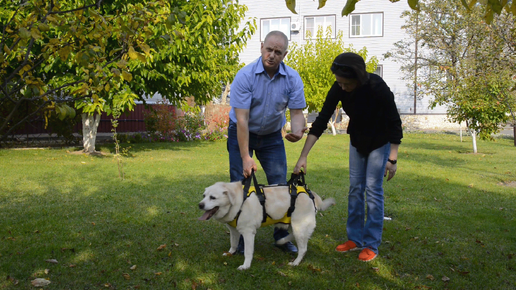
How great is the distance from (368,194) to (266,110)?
1.37 meters

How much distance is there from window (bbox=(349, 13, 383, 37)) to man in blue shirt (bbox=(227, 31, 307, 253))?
29.2 meters

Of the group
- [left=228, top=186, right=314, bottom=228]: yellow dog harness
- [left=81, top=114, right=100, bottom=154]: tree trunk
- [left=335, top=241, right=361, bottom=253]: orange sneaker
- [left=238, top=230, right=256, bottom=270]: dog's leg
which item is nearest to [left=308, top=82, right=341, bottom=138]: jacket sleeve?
[left=228, top=186, right=314, bottom=228]: yellow dog harness

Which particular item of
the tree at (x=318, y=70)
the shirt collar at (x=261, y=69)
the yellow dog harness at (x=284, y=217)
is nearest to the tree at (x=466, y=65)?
the shirt collar at (x=261, y=69)

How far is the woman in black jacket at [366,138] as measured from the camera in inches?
167

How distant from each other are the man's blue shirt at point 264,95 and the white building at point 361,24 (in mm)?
27915

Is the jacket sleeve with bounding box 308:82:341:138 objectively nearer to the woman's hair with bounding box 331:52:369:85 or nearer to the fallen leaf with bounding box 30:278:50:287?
the woman's hair with bounding box 331:52:369:85

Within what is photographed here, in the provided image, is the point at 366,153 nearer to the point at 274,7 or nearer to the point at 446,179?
the point at 446,179

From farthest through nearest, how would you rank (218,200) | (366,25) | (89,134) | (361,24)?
(361,24)
(366,25)
(89,134)
(218,200)

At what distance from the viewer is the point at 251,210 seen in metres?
4.07

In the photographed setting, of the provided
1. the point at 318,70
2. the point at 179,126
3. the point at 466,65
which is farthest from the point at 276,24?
the point at 466,65

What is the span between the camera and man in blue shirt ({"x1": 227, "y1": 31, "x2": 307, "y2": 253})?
4098mm

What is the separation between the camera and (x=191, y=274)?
4047mm

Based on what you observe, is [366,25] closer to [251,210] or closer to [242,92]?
[242,92]

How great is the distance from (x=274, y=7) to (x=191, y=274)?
102 feet
